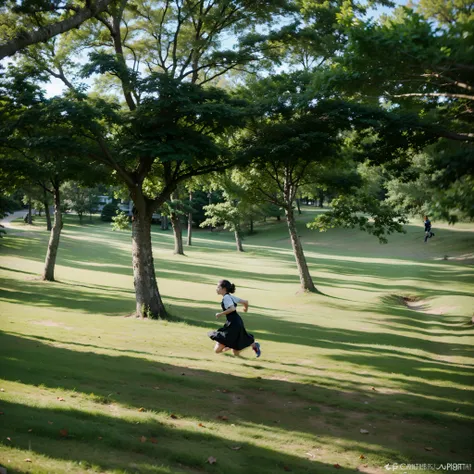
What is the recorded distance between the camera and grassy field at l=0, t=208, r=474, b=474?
5.67 m

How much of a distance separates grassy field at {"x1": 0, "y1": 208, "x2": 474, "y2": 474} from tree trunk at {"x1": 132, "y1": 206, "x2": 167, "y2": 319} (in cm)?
65

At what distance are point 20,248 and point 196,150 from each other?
31.2 metres

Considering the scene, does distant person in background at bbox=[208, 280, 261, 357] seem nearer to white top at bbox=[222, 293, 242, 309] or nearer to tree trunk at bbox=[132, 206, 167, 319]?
white top at bbox=[222, 293, 242, 309]

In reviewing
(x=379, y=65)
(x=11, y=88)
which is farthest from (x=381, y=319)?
(x=11, y=88)

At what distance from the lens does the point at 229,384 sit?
9.05m

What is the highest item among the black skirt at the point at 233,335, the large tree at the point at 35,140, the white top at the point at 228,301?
the large tree at the point at 35,140

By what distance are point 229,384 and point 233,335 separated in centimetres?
145

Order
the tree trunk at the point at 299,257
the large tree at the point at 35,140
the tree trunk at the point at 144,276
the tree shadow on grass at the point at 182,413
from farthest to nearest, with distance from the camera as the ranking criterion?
1. the tree trunk at the point at 299,257
2. the tree trunk at the point at 144,276
3. the large tree at the point at 35,140
4. the tree shadow on grass at the point at 182,413

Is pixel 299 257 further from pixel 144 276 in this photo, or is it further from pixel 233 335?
pixel 233 335

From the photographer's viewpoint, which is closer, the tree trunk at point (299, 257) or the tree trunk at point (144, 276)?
the tree trunk at point (144, 276)

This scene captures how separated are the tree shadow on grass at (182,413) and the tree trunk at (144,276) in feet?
18.1

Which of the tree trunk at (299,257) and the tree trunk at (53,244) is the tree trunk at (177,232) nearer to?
the tree trunk at (53,244)

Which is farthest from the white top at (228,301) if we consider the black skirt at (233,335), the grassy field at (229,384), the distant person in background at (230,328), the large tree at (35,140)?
the large tree at (35,140)

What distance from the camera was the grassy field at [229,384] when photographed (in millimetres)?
5668
